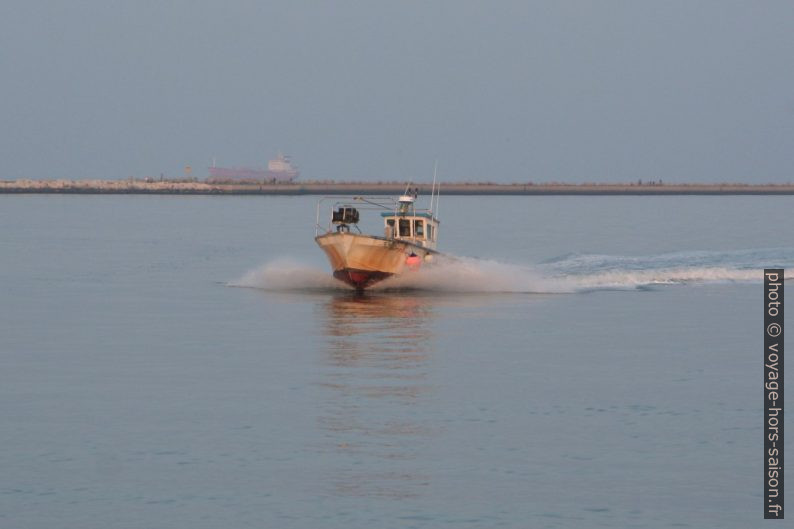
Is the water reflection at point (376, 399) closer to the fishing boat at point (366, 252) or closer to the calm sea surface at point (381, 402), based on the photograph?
the calm sea surface at point (381, 402)

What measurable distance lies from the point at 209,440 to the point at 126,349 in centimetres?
996

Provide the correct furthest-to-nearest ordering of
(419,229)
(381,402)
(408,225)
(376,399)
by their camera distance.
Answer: (419,229) → (408,225) → (376,399) → (381,402)

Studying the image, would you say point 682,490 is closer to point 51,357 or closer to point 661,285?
point 51,357

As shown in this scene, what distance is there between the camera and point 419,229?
4503 centimetres

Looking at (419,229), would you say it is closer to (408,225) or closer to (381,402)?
(408,225)

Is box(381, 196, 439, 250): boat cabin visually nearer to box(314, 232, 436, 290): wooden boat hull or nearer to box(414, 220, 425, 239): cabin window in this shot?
box(414, 220, 425, 239): cabin window

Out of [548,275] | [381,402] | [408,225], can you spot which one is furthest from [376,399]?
[548,275]

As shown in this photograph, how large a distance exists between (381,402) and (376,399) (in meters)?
0.28

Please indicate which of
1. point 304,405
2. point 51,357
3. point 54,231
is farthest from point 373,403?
point 54,231

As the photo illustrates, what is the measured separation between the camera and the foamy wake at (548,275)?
45.2 meters

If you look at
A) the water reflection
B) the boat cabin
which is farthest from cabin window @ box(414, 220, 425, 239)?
the water reflection

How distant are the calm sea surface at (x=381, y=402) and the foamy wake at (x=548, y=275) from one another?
6.8 inches

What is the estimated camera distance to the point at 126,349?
1127 inches

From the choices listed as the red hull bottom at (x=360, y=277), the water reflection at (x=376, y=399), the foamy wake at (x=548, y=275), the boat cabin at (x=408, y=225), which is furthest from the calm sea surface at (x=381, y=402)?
the boat cabin at (x=408, y=225)
